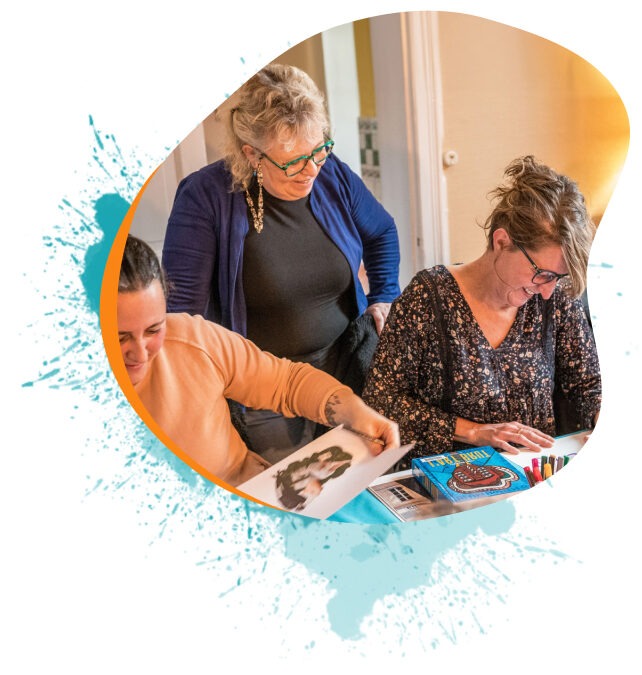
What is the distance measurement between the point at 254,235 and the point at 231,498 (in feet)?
1.05

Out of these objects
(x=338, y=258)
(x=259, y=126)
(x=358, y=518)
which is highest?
(x=259, y=126)

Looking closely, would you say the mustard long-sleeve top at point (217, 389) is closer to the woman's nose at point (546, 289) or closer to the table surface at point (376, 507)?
the table surface at point (376, 507)

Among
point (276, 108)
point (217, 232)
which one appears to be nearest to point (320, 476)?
point (217, 232)

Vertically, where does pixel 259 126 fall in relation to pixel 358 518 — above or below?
above

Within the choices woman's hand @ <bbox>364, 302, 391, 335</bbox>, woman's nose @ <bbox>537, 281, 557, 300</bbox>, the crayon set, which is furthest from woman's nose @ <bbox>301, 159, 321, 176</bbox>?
the crayon set

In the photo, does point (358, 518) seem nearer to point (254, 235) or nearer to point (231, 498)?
point (231, 498)

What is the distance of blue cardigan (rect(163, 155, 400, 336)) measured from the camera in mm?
890

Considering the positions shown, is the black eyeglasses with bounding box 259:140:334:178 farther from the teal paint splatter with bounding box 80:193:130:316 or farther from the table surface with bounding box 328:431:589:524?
the table surface with bounding box 328:431:589:524

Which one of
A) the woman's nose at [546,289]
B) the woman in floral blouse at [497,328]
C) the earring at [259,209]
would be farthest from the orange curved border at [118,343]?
the woman's nose at [546,289]

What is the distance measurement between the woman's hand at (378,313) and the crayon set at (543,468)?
0.25 m

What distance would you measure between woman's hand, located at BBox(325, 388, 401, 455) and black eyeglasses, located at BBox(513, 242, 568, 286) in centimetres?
24

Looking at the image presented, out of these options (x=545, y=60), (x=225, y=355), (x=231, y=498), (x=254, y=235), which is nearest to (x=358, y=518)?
(x=231, y=498)

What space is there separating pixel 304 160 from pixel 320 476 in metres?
0.36

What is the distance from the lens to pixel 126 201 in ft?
2.99
